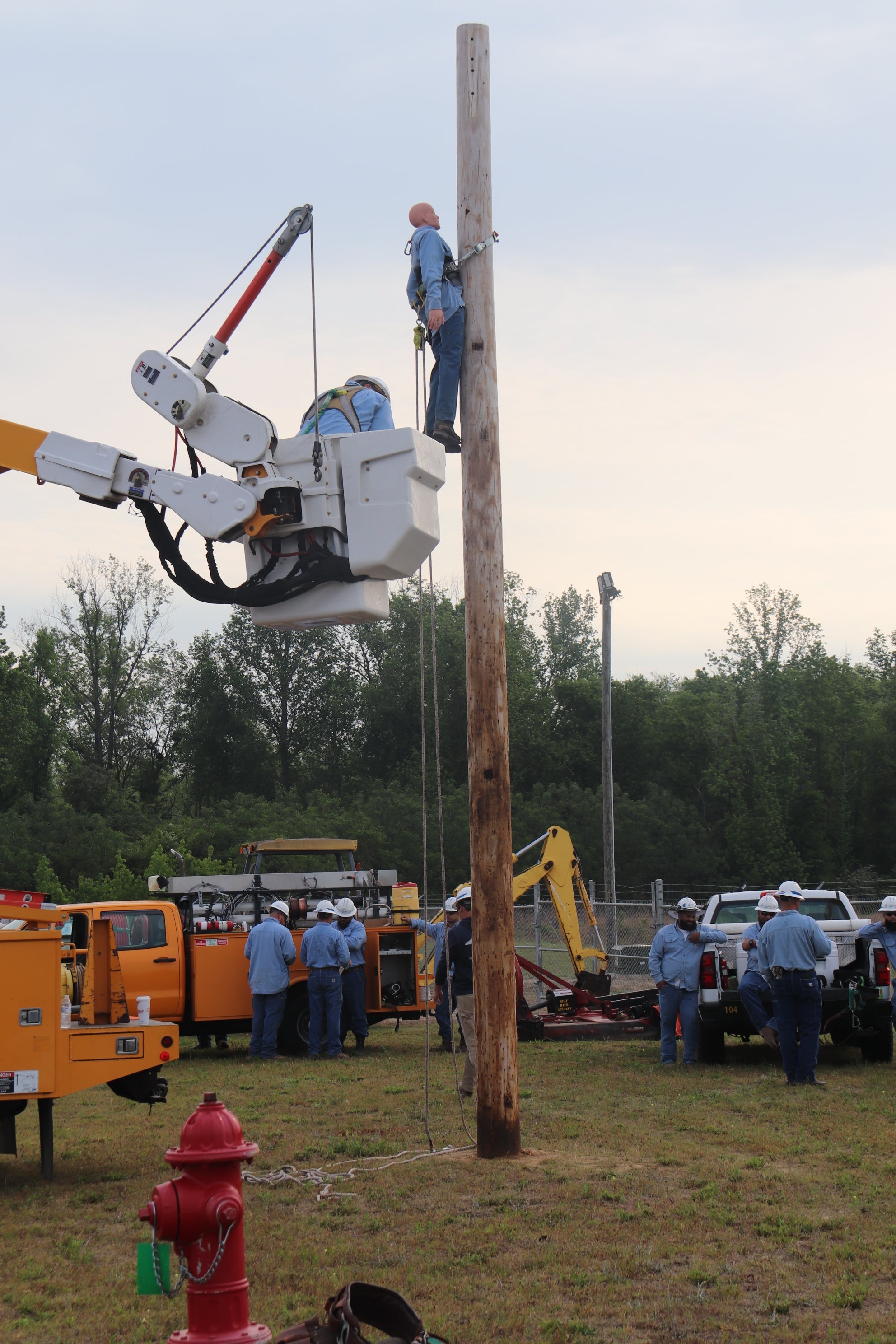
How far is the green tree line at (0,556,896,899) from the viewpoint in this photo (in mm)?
50812

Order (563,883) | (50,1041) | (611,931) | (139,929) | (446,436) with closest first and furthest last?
(50,1041) < (446,436) < (139,929) < (563,883) < (611,931)

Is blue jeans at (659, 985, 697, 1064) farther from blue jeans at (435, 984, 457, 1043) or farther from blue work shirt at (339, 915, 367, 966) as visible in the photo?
blue work shirt at (339, 915, 367, 966)

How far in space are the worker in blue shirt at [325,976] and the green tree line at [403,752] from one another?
29.6m

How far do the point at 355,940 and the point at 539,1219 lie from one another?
897cm

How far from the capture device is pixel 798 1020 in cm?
1212

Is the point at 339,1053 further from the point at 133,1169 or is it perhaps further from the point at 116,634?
the point at 116,634

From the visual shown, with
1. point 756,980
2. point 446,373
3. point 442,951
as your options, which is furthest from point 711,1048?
point 446,373

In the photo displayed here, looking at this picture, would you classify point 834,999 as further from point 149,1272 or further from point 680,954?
point 149,1272

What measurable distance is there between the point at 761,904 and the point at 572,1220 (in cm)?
648

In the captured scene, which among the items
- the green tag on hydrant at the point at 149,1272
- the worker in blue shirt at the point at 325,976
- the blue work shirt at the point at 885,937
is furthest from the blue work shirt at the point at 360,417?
the worker in blue shirt at the point at 325,976

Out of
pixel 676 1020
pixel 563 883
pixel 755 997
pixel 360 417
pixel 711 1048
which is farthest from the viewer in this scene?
pixel 563 883

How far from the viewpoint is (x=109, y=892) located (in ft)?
110

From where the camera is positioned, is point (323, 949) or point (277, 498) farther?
point (323, 949)

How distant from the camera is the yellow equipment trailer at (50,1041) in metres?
8.20
